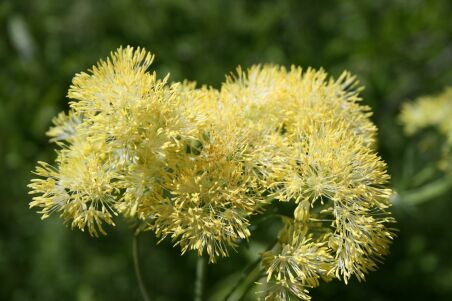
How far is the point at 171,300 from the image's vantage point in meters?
4.33

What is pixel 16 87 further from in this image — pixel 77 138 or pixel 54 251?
pixel 77 138

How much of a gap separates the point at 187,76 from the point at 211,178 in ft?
5.73

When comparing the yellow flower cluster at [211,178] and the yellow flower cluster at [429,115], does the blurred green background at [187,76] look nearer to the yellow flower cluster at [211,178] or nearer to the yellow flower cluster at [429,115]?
the yellow flower cluster at [429,115]

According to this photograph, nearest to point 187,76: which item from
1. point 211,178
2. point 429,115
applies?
point 429,115

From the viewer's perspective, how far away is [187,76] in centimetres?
368

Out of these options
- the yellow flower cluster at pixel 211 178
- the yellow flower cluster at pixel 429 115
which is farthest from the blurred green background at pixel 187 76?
the yellow flower cluster at pixel 211 178

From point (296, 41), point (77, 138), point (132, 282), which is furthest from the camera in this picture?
point (132, 282)

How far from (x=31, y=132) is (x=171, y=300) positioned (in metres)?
1.67

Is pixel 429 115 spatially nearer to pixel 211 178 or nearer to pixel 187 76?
pixel 187 76

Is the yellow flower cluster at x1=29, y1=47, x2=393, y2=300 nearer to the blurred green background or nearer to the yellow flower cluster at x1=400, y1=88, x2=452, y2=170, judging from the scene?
the blurred green background

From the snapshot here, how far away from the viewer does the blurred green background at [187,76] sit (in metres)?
3.52

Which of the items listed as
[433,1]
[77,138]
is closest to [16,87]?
[77,138]

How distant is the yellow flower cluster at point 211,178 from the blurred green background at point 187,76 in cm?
130

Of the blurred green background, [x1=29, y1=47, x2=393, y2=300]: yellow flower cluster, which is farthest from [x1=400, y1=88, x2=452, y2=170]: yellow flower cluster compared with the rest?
[x1=29, y1=47, x2=393, y2=300]: yellow flower cluster
